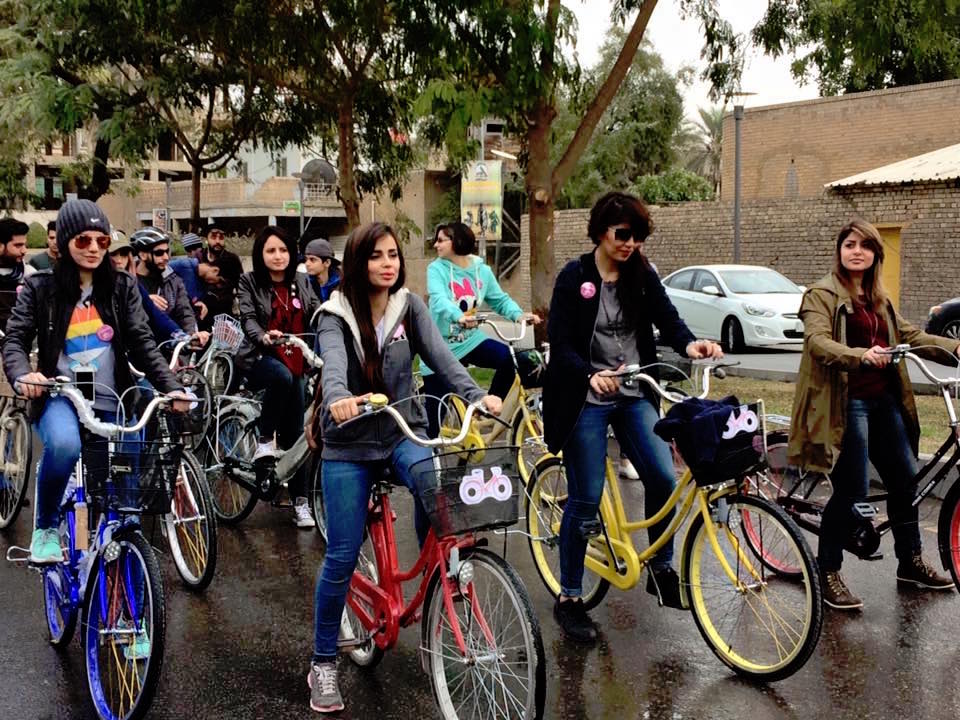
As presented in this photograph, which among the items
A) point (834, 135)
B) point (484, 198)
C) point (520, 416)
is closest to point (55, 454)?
point (520, 416)

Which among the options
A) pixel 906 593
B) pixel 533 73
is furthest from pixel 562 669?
pixel 533 73

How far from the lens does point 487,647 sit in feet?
12.8

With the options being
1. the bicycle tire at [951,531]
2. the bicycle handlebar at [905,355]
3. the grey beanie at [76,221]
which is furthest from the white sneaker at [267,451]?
the bicycle tire at [951,531]

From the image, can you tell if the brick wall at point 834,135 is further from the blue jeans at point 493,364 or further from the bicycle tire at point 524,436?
the bicycle tire at point 524,436

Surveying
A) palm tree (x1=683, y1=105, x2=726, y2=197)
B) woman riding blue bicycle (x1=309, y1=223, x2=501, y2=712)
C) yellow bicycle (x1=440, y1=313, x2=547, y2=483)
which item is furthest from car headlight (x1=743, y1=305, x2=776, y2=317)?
palm tree (x1=683, y1=105, x2=726, y2=197)

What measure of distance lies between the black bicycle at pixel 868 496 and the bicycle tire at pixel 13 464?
14.1 feet

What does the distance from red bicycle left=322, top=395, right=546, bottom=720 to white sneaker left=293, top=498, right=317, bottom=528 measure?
348 cm

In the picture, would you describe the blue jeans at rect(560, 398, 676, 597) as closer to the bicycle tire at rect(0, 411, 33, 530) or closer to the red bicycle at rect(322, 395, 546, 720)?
the red bicycle at rect(322, 395, 546, 720)

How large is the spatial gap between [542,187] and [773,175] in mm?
23495

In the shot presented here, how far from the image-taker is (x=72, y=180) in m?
26.8

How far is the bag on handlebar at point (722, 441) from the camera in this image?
4562 millimetres

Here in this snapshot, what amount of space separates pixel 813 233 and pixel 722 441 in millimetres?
23563

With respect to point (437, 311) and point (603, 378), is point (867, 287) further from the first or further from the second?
A: point (437, 311)

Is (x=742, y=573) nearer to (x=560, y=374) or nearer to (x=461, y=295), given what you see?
(x=560, y=374)
